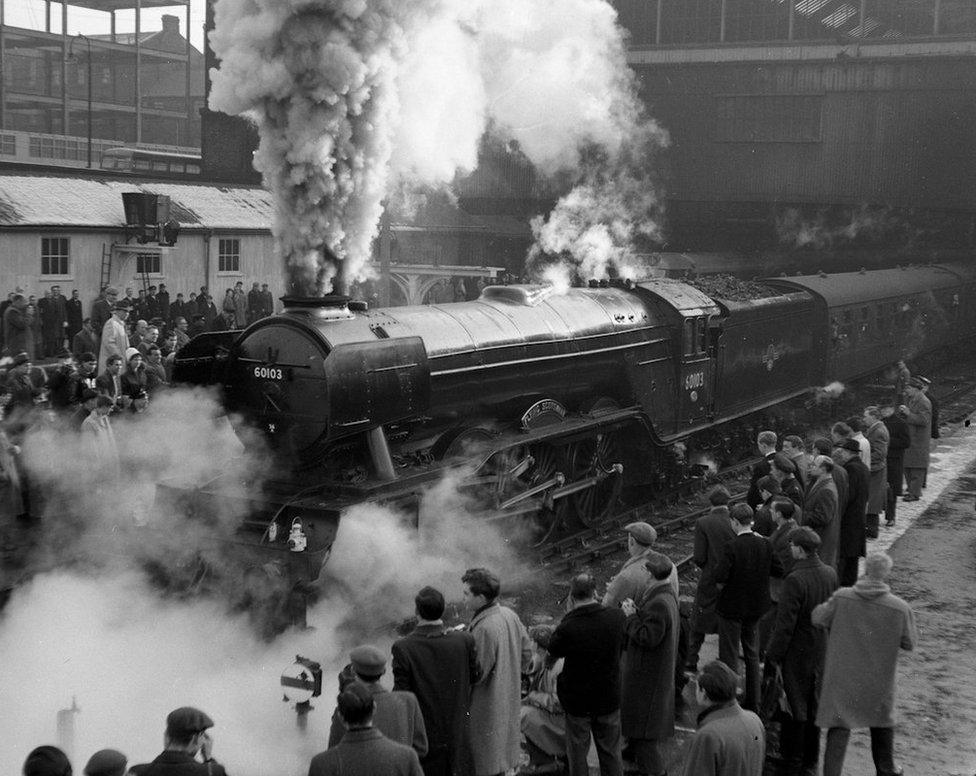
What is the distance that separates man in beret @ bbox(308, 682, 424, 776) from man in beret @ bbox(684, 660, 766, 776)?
134cm

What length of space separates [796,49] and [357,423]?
24.9 m

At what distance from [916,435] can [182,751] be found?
10.8 metres

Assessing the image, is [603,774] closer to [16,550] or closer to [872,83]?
[16,550]

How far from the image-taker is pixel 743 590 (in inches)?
298

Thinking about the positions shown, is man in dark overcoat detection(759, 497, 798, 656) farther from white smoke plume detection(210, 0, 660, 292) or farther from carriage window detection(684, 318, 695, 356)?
carriage window detection(684, 318, 695, 356)

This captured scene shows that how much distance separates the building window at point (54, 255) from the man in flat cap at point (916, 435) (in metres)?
15.6

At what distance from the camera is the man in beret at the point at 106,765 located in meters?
3.99

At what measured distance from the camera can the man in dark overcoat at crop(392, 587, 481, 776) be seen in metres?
5.36

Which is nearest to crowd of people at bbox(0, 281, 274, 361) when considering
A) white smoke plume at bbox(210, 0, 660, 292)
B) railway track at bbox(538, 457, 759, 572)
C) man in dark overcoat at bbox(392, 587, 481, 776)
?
white smoke plume at bbox(210, 0, 660, 292)

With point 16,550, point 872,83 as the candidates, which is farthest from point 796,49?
point 16,550

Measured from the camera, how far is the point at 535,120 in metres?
23.8

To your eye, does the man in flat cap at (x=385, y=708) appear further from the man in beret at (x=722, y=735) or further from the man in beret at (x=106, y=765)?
the man in beret at (x=722, y=735)

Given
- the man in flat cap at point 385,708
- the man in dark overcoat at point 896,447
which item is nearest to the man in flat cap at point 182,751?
the man in flat cap at point 385,708

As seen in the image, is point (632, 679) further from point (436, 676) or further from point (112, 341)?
point (112, 341)
